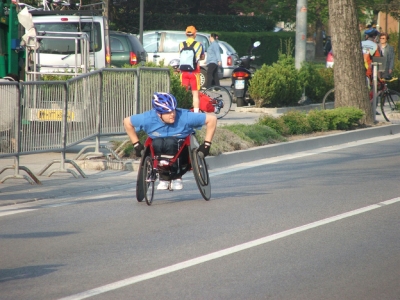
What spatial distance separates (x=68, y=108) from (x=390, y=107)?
10.2 meters

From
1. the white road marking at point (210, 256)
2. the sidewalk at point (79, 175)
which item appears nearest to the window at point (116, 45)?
the sidewalk at point (79, 175)

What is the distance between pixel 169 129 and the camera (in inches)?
395

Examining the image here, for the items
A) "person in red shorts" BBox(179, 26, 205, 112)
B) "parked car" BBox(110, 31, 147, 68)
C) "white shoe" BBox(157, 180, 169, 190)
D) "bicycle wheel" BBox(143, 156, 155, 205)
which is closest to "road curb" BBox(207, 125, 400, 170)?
"person in red shorts" BBox(179, 26, 205, 112)

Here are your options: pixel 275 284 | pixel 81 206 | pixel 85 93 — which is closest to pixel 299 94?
pixel 85 93

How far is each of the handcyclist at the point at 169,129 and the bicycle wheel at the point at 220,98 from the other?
8863 millimetres

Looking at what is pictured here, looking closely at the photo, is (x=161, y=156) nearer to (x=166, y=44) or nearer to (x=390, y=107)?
(x=390, y=107)

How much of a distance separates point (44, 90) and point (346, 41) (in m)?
8.74

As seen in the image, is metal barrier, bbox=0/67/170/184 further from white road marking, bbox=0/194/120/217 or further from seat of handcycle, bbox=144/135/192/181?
seat of handcycle, bbox=144/135/192/181

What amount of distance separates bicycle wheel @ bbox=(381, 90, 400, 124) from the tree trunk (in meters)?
1.08

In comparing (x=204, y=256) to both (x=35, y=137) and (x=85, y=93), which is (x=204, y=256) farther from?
(x=85, y=93)

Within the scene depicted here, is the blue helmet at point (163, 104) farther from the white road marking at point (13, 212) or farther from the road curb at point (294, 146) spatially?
the road curb at point (294, 146)

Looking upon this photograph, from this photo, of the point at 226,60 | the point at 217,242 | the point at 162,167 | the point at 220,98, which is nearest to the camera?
the point at 217,242

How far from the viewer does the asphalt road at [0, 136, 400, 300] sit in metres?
6.31

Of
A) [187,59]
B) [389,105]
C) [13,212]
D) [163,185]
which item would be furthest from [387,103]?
[13,212]
